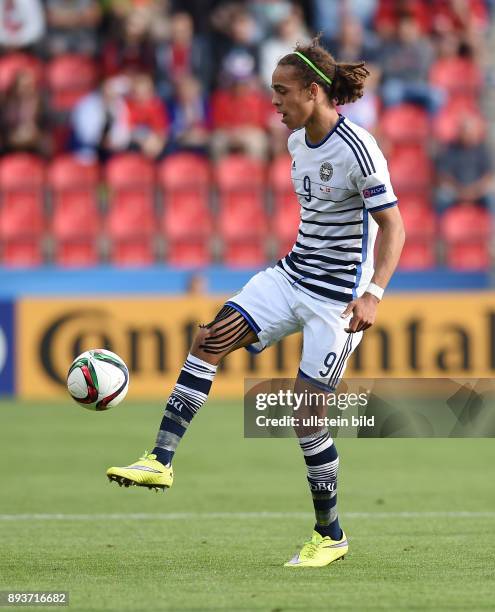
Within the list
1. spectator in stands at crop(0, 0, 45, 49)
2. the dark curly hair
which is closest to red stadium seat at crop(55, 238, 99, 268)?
spectator in stands at crop(0, 0, 45, 49)

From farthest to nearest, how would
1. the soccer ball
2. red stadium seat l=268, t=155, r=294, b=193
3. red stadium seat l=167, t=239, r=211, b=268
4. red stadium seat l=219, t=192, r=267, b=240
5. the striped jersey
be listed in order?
1. red stadium seat l=268, t=155, r=294, b=193
2. red stadium seat l=219, t=192, r=267, b=240
3. red stadium seat l=167, t=239, r=211, b=268
4. the soccer ball
5. the striped jersey

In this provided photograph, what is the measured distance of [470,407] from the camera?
6.48 meters

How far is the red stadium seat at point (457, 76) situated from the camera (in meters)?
17.7

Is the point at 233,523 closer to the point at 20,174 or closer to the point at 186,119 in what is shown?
the point at 20,174

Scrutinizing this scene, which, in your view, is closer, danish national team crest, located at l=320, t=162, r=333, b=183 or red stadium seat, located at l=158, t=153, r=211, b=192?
danish national team crest, located at l=320, t=162, r=333, b=183

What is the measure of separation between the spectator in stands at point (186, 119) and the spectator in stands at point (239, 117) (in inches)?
8.2

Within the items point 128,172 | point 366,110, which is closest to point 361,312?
point 128,172

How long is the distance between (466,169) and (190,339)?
14.8 ft

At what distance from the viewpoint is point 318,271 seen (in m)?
6.14

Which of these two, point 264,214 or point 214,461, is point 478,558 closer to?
point 214,461

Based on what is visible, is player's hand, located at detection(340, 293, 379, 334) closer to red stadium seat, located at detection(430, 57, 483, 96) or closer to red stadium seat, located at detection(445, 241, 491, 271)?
red stadium seat, located at detection(445, 241, 491, 271)

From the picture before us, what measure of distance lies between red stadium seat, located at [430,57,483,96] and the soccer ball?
1210 centimetres

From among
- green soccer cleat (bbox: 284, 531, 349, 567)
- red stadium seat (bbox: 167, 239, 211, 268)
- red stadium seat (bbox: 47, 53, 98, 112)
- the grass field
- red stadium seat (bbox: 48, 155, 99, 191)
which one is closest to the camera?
the grass field

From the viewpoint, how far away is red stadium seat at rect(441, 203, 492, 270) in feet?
54.7
